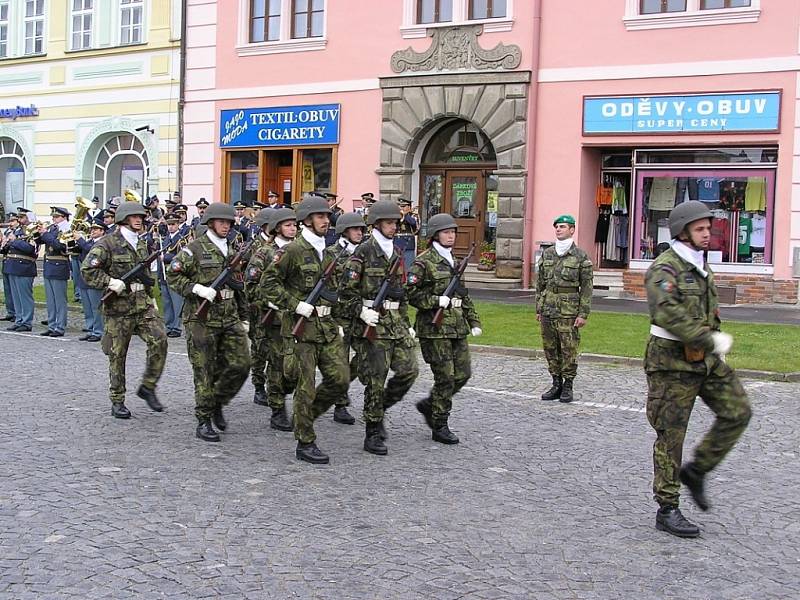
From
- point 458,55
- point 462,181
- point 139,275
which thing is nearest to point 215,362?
point 139,275

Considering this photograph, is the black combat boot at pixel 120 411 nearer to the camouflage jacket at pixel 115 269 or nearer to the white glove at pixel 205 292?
the camouflage jacket at pixel 115 269

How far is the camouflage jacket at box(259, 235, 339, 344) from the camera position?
7.91 meters

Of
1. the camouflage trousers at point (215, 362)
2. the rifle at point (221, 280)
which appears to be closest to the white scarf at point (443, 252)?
the rifle at point (221, 280)

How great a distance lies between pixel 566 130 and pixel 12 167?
17.2 meters

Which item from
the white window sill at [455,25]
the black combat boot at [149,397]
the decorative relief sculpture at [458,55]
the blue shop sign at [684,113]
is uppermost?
the white window sill at [455,25]

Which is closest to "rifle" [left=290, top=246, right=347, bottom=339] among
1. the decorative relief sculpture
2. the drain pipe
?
the drain pipe

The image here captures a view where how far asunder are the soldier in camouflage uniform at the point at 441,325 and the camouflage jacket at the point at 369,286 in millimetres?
337

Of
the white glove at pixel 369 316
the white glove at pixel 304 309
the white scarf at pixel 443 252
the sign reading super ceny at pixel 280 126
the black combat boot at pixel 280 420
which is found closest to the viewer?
the white glove at pixel 304 309

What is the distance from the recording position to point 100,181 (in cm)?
2878

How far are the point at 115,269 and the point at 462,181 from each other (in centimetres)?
1426

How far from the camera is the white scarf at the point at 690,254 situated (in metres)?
6.35

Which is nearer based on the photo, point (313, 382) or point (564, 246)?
point (313, 382)

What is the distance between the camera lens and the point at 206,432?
866cm

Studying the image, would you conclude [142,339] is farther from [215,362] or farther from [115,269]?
[215,362]
